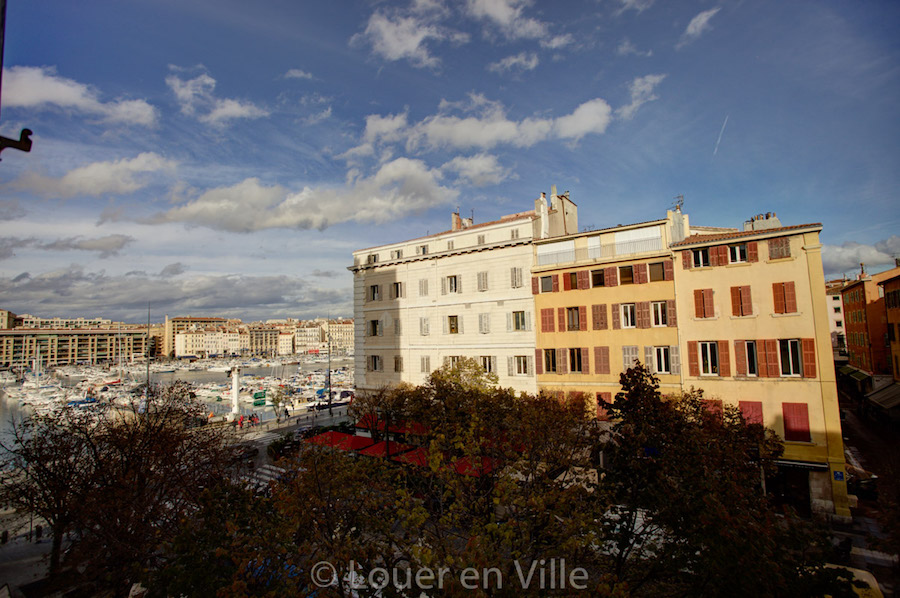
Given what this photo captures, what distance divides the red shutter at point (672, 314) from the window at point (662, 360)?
154 cm

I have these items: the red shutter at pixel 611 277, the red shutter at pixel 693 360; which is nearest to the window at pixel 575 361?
the red shutter at pixel 611 277

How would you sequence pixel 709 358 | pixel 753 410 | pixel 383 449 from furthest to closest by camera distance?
pixel 383 449 < pixel 709 358 < pixel 753 410

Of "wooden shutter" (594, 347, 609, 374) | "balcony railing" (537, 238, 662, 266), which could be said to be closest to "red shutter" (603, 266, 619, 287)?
"balcony railing" (537, 238, 662, 266)

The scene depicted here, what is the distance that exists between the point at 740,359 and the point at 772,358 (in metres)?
1.37

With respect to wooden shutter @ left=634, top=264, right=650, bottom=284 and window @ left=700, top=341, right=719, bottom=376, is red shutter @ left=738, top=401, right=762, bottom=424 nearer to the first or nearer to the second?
window @ left=700, top=341, right=719, bottom=376

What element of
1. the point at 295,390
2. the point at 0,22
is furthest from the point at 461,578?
the point at 295,390

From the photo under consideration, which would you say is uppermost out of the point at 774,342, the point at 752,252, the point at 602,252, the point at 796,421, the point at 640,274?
the point at 602,252

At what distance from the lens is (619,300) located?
85.0 ft

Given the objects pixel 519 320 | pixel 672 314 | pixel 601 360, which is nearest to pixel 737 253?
pixel 672 314

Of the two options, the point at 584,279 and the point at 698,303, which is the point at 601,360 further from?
the point at 698,303

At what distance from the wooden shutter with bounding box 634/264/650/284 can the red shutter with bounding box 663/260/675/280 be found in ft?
3.13

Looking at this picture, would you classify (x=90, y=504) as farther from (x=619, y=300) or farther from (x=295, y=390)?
(x=295, y=390)

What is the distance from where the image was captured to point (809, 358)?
21109 millimetres

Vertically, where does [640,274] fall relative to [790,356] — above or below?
above
